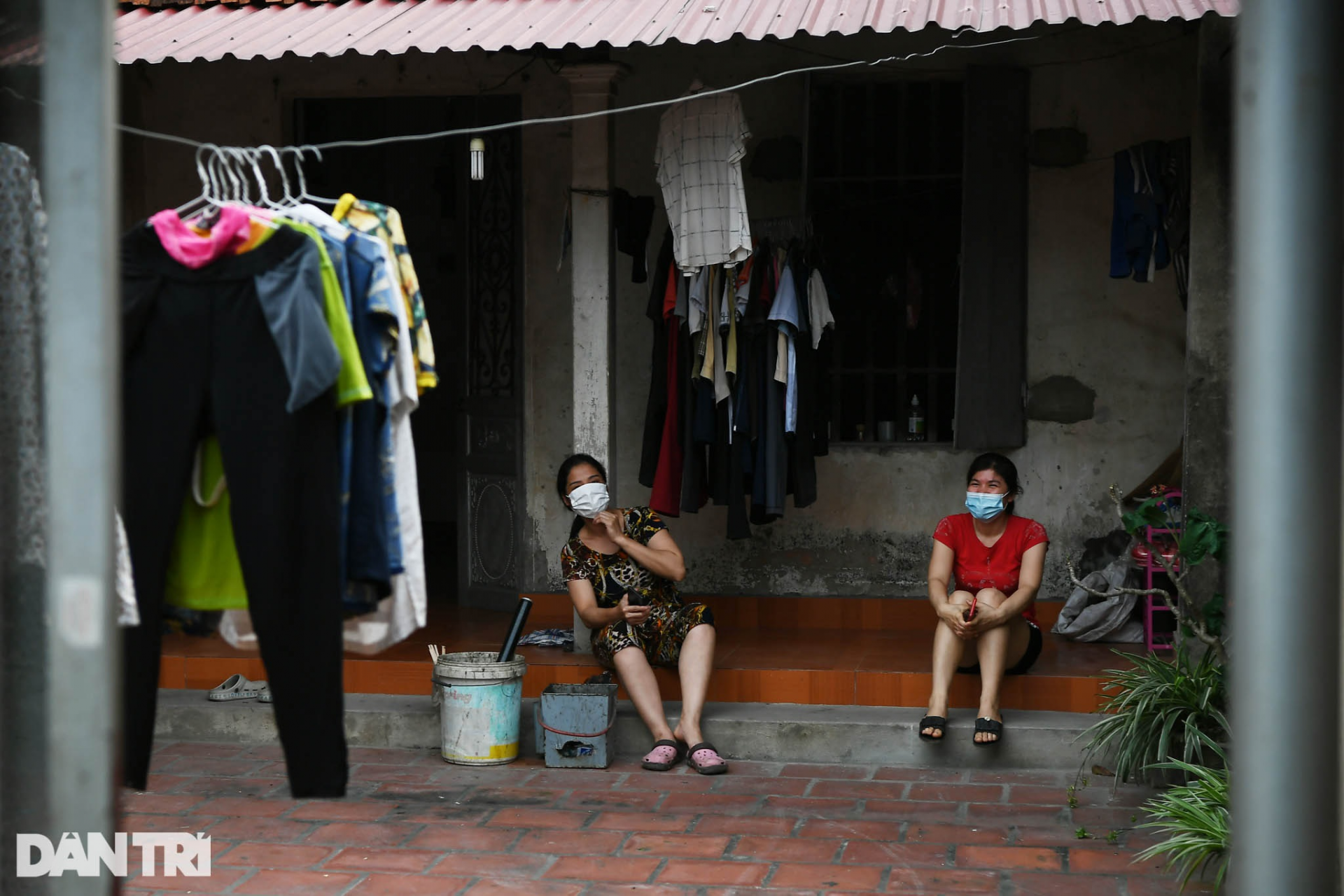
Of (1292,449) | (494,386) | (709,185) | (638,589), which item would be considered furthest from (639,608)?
(1292,449)

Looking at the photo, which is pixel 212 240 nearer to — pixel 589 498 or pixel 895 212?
pixel 589 498

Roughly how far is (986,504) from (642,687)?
170 cm

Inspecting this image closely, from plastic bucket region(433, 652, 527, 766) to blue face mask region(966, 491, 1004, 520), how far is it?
6.94ft

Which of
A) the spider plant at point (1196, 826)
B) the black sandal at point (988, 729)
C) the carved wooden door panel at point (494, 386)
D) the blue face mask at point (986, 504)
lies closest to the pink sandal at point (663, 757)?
the black sandal at point (988, 729)

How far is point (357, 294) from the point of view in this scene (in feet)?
10.7

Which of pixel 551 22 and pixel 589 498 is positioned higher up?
pixel 551 22

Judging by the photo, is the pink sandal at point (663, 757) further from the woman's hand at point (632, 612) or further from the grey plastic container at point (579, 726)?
the woman's hand at point (632, 612)

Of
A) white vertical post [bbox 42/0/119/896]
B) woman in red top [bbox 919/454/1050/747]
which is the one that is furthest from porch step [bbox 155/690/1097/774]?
white vertical post [bbox 42/0/119/896]

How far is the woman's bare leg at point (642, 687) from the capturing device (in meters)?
6.35

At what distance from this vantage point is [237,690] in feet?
22.8

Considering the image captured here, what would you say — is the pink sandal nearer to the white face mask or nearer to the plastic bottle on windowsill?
the white face mask

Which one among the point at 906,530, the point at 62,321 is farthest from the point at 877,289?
the point at 62,321

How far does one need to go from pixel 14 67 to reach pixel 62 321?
3.44 ft

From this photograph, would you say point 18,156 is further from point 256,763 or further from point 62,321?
point 256,763
